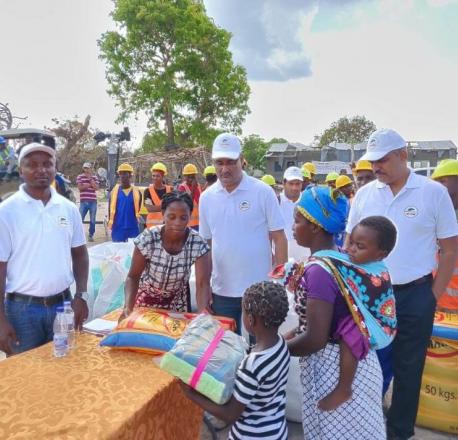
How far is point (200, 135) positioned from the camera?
23.5m

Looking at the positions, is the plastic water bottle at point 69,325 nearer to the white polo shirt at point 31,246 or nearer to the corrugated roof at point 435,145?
the white polo shirt at point 31,246

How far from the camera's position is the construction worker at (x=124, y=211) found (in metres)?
6.30

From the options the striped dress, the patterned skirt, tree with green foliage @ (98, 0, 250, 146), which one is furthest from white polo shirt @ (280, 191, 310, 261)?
tree with green foliage @ (98, 0, 250, 146)

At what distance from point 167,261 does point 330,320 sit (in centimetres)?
128

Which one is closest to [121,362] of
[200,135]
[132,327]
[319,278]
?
[132,327]

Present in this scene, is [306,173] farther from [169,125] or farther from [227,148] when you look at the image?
[169,125]

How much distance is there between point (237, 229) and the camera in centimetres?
289

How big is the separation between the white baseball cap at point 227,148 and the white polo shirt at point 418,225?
3.65 feet

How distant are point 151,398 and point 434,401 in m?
2.23

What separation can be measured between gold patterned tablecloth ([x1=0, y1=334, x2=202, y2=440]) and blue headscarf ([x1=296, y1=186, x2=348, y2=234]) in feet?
3.37

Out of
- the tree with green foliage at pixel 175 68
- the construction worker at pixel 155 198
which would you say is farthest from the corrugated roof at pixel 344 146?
the construction worker at pixel 155 198

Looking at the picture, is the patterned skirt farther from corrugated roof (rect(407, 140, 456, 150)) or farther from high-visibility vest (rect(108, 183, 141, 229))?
corrugated roof (rect(407, 140, 456, 150))

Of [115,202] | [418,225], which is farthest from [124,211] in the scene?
[418,225]

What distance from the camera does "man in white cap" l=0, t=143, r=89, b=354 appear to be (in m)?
2.34
